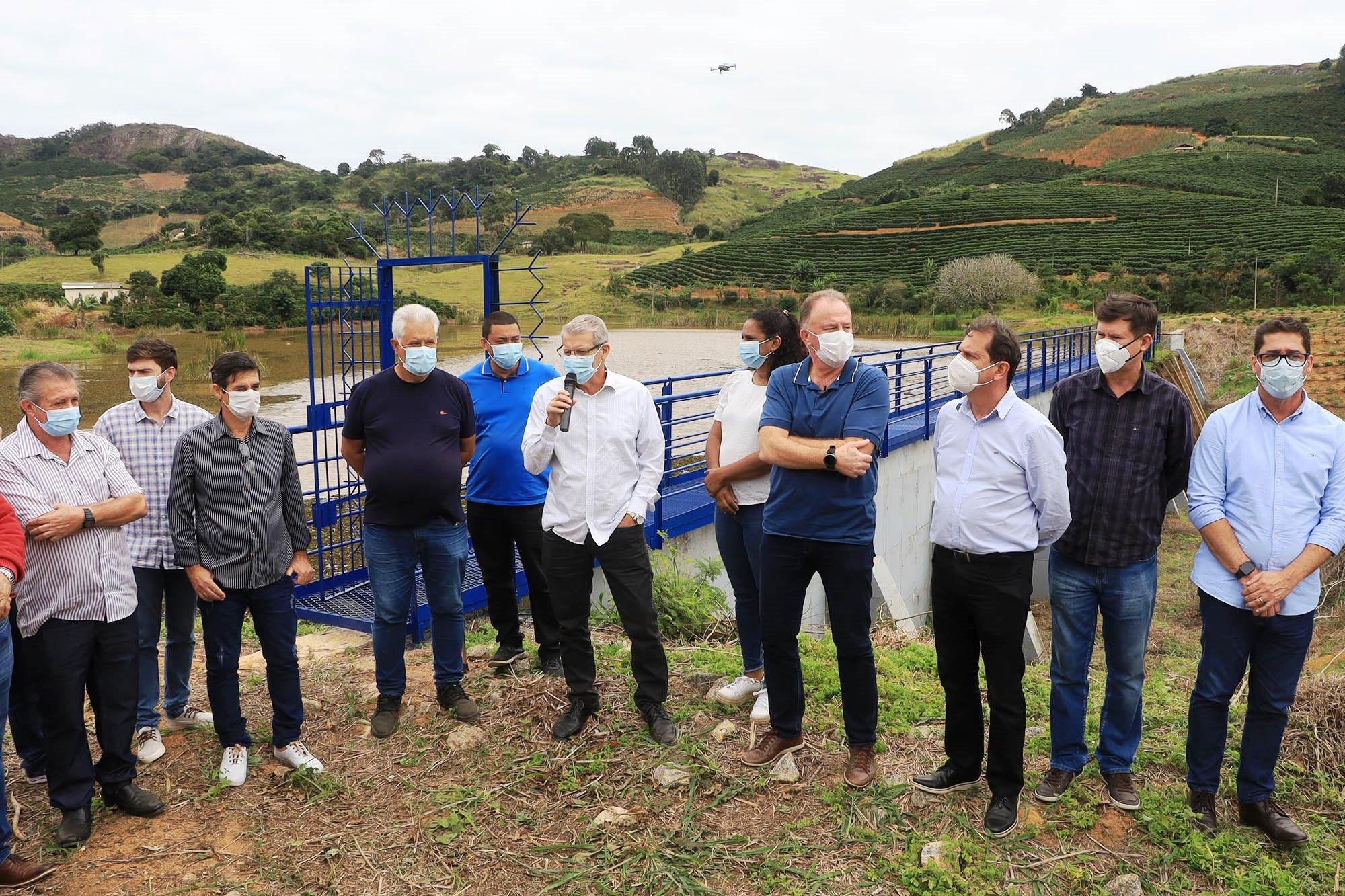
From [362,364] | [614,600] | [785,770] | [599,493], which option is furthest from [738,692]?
[362,364]

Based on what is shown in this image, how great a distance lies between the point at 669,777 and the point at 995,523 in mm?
1489

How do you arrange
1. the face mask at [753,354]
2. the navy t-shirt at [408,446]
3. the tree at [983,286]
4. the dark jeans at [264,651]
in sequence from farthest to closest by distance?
the tree at [983,286] < the face mask at [753,354] < the navy t-shirt at [408,446] < the dark jeans at [264,651]

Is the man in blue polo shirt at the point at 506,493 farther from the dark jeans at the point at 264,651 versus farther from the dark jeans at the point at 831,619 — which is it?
the dark jeans at the point at 831,619

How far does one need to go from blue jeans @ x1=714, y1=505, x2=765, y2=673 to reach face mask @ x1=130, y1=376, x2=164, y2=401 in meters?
2.34

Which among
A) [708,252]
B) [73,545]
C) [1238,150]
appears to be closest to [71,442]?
[73,545]

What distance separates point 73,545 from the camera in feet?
9.61

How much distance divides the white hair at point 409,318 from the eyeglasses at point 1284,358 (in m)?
2.96

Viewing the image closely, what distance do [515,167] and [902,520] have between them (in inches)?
5422

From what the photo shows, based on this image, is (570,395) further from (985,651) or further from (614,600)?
(985,651)

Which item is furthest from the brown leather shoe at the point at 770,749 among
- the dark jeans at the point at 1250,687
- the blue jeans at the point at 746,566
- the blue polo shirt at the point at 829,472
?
the dark jeans at the point at 1250,687

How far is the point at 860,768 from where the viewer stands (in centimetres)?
321

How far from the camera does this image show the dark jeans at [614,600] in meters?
3.48

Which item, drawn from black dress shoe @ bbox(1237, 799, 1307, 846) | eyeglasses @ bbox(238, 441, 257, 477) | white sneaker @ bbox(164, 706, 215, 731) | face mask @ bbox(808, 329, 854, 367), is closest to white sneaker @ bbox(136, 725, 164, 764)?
white sneaker @ bbox(164, 706, 215, 731)

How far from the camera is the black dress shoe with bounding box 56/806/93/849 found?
112 inches
